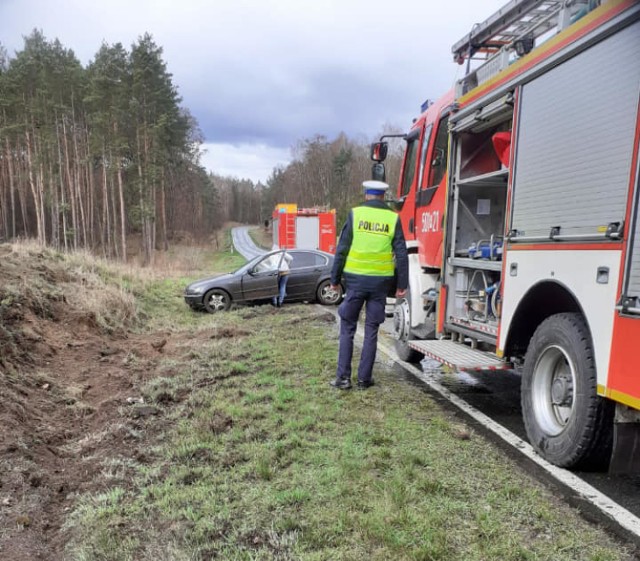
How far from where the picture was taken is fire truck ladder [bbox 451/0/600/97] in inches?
129

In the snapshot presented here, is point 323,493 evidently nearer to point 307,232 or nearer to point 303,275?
point 303,275

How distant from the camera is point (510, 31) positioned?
4.71 metres

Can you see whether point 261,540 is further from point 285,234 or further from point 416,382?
point 285,234

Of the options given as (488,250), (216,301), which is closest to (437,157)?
(488,250)

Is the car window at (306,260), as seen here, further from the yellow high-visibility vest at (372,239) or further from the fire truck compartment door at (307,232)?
the fire truck compartment door at (307,232)

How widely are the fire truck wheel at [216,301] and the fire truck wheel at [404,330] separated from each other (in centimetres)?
589

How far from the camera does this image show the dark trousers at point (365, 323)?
4.91 m

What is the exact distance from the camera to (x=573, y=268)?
10.0 ft

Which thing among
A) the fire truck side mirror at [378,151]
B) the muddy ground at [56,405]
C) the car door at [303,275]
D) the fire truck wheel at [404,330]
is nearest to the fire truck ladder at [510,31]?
the fire truck side mirror at [378,151]

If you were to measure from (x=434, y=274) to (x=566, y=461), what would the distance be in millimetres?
2928

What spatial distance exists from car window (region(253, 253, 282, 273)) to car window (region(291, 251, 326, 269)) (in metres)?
0.42

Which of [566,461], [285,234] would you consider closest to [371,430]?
[566,461]

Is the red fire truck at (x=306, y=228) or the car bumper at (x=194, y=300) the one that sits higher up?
the red fire truck at (x=306, y=228)

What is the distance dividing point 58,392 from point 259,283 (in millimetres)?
6424
